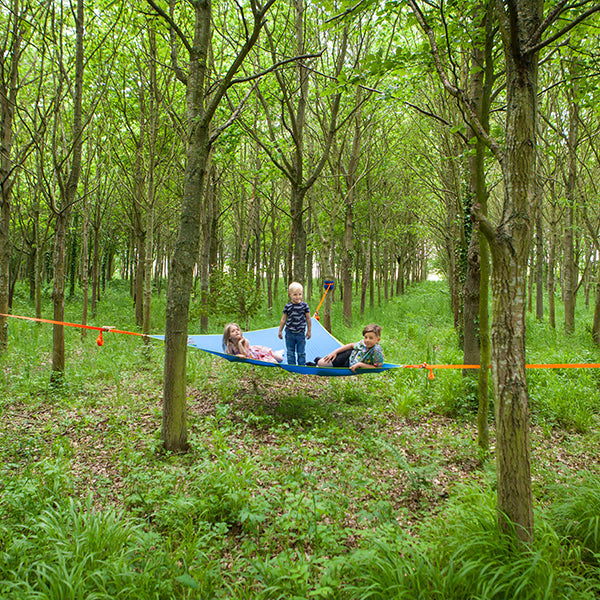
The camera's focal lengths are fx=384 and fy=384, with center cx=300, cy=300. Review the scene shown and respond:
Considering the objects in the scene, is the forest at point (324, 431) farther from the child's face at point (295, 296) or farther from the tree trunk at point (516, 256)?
the child's face at point (295, 296)

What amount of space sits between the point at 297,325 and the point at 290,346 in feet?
1.12

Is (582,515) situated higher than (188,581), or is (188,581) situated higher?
(582,515)

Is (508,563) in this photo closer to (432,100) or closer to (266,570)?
(266,570)

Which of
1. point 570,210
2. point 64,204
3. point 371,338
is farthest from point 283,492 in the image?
point 570,210

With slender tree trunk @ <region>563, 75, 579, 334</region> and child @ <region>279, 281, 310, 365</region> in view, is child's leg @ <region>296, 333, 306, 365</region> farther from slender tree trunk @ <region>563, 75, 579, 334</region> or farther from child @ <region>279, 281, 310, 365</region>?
slender tree trunk @ <region>563, 75, 579, 334</region>

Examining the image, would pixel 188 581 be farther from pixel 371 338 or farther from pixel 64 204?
pixel 64 204

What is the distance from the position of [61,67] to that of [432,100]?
6.74 metres

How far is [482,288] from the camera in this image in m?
3.50

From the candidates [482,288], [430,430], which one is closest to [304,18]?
[482,288]

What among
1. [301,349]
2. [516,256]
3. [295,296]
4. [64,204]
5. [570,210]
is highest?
[570,210]

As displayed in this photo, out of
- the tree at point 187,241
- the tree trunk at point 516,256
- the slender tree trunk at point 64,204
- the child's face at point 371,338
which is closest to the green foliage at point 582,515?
the tree trunk at point 516,256

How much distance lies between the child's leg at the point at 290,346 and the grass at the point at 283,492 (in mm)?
445

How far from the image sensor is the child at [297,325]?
5391mm

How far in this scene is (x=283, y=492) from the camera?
9.10 feet
